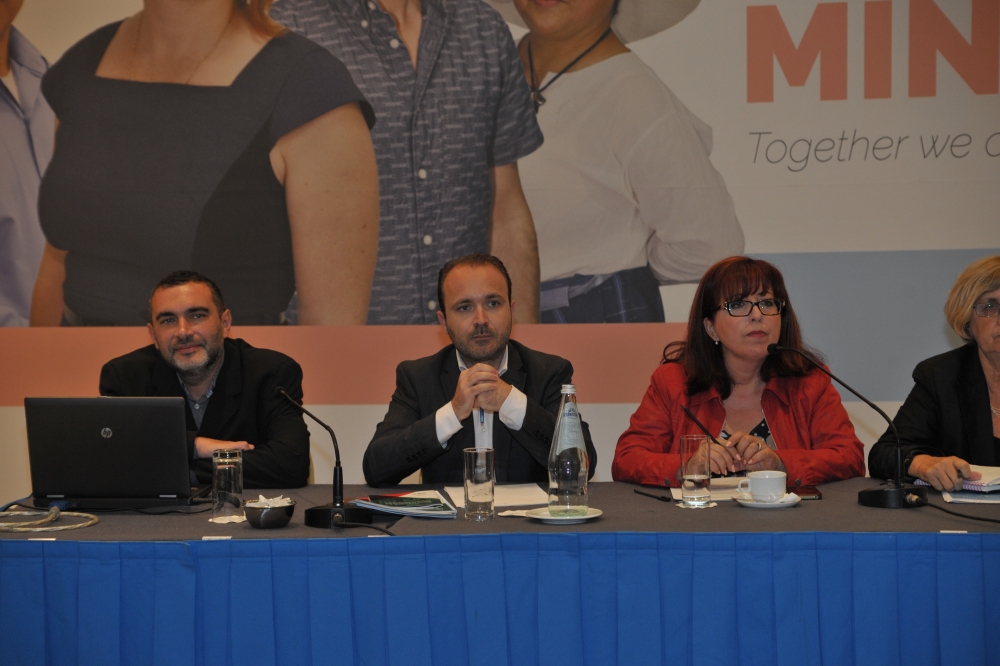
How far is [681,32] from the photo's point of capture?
3697 mm

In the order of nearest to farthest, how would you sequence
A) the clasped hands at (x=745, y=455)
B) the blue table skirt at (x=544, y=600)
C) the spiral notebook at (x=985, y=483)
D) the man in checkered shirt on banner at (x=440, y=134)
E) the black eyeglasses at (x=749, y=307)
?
1. the blue table skirt at (x=544, y=600)
2. the spiral notebook at (x=985, y=483)
3. the clasped hands at (x=745, y=455)
4. the black eyeglasses at (x=749, y=307)
5. the man in checkered shirt on banner at (x=440, y=134)

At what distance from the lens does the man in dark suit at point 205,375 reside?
8.80 ft

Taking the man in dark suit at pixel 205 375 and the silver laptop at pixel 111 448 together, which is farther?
the man in dark suit at pixel 205 375

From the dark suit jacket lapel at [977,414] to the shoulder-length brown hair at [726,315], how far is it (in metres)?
0.42

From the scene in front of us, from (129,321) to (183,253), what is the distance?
15.4 inches

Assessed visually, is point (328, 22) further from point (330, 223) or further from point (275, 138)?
point (330, 223)

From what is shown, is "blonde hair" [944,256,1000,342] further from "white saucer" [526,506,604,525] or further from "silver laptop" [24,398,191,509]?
"silver laptop" [24,398,191,509]

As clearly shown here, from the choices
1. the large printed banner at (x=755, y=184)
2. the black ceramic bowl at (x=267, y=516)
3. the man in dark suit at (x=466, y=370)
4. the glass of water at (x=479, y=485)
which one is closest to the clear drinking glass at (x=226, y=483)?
the black ceramic bowl at (x=267, y=516)

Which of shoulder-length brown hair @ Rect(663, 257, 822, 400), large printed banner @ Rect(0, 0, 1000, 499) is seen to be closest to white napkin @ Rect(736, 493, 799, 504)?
shoulder-length brown hair @ Rect(663, 257, 822, 400)

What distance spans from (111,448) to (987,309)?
2373 mm

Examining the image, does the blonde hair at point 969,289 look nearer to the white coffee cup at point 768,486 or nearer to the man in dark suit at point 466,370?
the white coffee cup at point 768,486

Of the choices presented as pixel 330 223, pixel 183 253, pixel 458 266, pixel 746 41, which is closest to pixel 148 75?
pixel 183 253

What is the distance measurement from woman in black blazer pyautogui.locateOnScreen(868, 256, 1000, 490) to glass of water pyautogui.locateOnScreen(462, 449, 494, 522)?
119cm

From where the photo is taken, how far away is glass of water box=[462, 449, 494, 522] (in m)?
1.84
